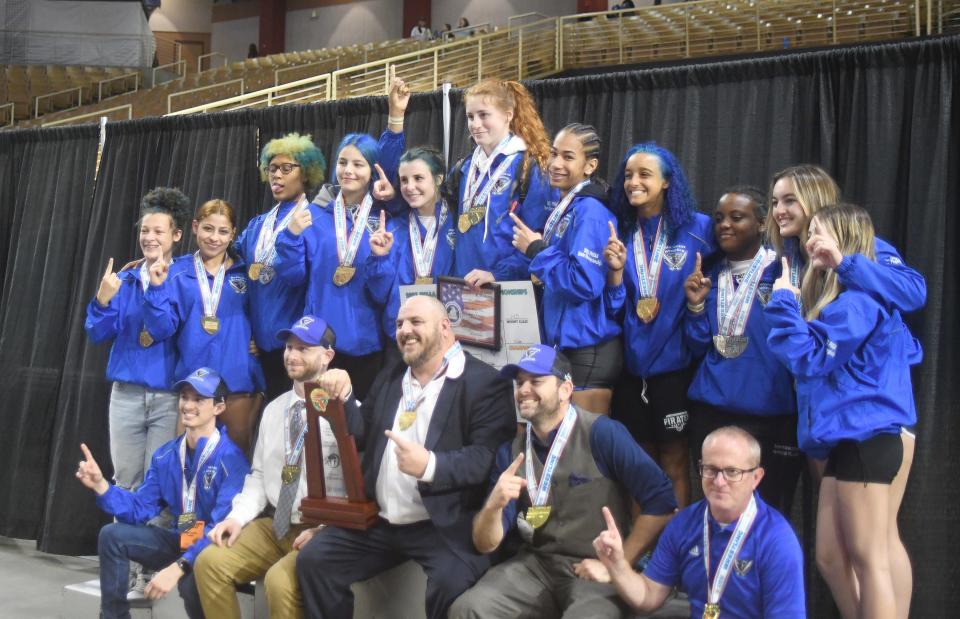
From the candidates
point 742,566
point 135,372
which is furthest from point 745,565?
point 135,372

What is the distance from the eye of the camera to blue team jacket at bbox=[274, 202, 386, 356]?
A: 3.81 metres

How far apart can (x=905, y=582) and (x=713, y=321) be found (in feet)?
3.23

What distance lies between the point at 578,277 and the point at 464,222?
65 cm

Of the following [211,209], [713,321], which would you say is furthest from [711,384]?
[211,209]

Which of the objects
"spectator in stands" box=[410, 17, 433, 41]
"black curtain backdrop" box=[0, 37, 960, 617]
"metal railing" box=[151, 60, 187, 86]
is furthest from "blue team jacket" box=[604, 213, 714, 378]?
"metal railing" box=[151, 60, 187, 86]

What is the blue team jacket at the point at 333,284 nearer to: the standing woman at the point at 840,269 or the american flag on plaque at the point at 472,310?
the american flag on plaque at the point at 472,310

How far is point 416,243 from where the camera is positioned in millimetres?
3807

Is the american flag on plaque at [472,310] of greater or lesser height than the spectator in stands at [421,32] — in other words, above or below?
below

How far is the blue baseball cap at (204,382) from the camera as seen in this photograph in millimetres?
3629

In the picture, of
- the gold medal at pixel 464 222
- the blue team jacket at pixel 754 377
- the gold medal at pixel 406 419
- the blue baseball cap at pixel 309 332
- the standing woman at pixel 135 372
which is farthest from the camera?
the standing woman at pixel 135 372

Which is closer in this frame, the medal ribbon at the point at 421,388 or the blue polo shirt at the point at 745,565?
the blue polo shirt at the point at 745,565

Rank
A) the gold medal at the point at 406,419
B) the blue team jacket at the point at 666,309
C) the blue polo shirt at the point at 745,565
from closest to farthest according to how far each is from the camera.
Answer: the blue polo shirt at the point at 745,565
the gold medal at the point at 406,419
the blue team jacket at the point at 666,309

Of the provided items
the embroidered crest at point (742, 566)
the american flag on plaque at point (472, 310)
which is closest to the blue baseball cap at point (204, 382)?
the american flag on plaque at point (472, 310)

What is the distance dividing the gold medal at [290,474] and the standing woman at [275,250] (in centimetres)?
82
